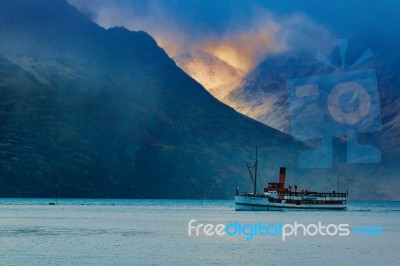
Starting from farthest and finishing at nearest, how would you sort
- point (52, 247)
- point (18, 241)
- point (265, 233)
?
1. point (265, 233)
2. point (18, 241)
3. point (52, 247)

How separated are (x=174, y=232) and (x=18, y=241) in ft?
127

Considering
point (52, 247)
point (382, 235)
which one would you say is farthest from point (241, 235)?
point (52, 247)

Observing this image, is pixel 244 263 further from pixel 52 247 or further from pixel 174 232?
pixel 174 232

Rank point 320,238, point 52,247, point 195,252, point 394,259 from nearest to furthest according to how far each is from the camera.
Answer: point 394,259
point 195,252
point 52,247
point 320,238

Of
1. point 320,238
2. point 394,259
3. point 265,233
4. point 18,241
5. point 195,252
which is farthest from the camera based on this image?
point 265,233

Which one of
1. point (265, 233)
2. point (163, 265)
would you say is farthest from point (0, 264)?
point (265, 233)

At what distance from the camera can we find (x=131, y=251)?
344 feet

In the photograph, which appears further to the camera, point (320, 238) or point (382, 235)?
point (382, 235)

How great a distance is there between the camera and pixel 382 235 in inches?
5748

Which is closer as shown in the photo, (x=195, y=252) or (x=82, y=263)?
(x=82, y=263)

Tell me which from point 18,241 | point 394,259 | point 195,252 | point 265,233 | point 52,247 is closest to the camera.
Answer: point 394,259

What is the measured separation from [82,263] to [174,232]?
62.7 metres

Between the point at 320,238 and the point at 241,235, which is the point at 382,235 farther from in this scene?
the point at 241,235

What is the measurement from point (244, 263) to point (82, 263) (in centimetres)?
2013
